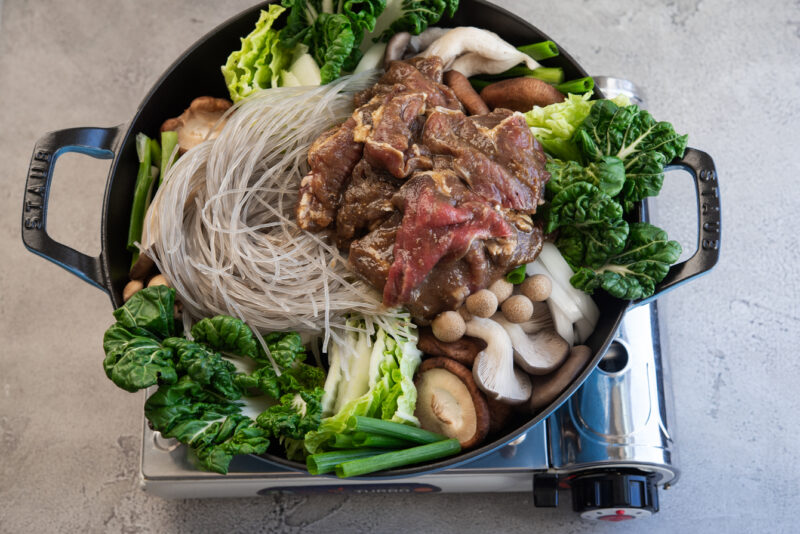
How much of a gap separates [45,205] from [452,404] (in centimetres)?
158

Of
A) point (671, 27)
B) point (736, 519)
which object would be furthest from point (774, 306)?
point (671, 27)

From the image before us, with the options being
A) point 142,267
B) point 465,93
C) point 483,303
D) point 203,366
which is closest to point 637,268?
point 483,303

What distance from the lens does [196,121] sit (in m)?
2.90

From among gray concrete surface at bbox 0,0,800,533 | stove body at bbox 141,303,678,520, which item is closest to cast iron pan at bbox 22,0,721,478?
stove body at bbox 141,303,678,520

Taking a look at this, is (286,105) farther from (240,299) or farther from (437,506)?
(437,506)

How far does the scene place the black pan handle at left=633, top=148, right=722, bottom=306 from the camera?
94.7 inches

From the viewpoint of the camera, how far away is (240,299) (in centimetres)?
265

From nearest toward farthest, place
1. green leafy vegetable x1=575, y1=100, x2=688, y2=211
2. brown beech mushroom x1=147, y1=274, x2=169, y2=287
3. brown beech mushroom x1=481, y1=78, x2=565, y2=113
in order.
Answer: green leafy vegetable x1=575, y1=100, x2=688, y2=211, brown beech mushroom x1=147, y1=274, x2=169, y2=287, brown beech mushroom x1=481, y1=78, x2=565, y2=113

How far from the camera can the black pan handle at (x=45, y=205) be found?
8.02ft

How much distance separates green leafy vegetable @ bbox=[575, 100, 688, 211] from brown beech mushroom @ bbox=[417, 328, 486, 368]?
77cm

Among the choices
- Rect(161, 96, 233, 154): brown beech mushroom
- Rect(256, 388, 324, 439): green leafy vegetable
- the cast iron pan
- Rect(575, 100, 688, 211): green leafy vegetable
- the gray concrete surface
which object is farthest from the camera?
the gray concrete surface

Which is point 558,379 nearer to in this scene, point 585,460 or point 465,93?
point 585,460

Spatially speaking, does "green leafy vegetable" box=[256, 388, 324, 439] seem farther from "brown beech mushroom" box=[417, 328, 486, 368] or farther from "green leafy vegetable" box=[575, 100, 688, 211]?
"green leafy vegetable" box=[575, 100, 688, 211]

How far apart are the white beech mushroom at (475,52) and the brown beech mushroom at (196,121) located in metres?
0.87
